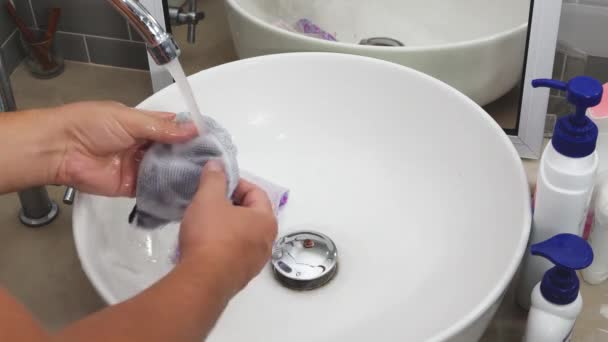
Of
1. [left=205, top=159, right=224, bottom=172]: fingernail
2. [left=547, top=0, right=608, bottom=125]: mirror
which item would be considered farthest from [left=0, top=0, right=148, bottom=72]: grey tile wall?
[left=547, top=0, right=608, bottom=125]: mirror

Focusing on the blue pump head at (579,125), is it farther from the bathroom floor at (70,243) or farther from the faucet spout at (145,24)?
the faucet spout at (145,24)

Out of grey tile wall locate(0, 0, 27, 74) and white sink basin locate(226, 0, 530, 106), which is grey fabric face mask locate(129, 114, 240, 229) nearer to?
white sink basin locate(226, 0, 530, 106)

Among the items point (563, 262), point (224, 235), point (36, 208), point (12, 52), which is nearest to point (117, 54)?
point (12, 52)

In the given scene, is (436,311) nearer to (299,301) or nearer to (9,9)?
(299,301)

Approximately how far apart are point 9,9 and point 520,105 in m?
0.78

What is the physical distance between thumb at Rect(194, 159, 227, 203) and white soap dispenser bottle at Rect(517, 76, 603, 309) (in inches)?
12.3

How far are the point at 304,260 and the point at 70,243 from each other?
0.32m

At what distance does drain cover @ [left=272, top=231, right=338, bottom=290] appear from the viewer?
82 centimetres

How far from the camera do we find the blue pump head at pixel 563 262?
0.67 m

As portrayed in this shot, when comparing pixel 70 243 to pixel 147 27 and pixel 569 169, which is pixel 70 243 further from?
pixel 569 169

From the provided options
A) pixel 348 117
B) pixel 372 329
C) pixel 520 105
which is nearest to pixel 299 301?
pixel 372 329

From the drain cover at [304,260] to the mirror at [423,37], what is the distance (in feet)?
0.85

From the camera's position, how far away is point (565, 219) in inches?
29.0

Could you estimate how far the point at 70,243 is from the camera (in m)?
0.95
